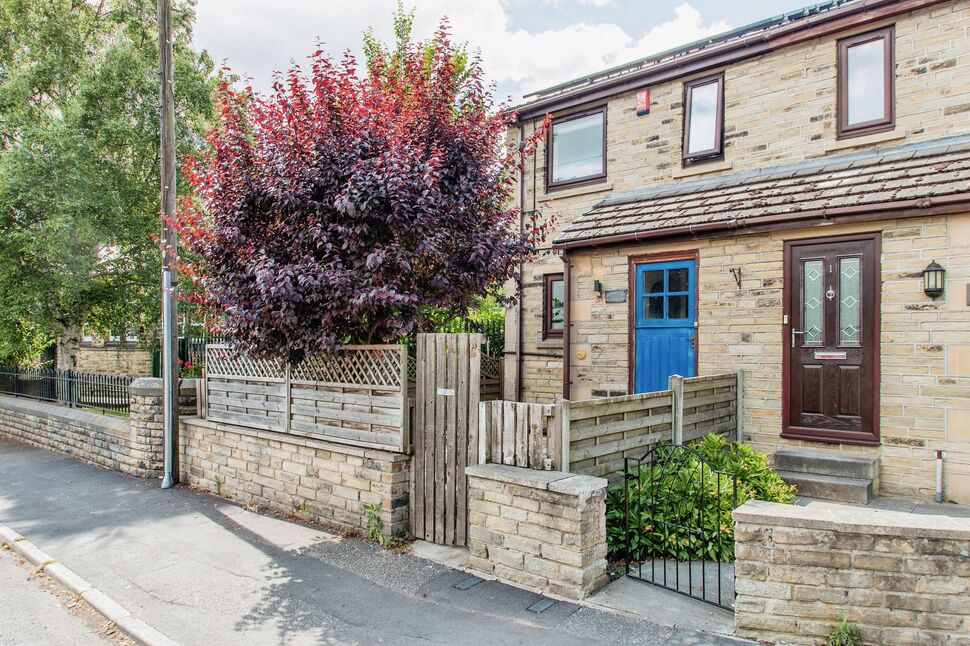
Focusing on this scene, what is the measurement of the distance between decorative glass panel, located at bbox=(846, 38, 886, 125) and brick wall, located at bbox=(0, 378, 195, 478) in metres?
10.6

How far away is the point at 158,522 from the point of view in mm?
7430

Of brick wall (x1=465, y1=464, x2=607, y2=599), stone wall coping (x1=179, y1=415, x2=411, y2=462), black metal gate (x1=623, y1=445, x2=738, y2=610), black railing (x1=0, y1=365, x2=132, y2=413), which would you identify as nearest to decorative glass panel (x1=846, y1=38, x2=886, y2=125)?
black metal gate (x1=623, y1=445, x2=738, y2=610)

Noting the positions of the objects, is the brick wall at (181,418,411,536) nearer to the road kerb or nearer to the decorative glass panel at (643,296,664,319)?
the road kerb

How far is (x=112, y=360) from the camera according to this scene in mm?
25062

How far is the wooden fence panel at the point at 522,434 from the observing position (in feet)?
17.1

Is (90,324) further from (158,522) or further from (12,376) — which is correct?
(158,522)

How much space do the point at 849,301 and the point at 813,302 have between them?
0.39 meters

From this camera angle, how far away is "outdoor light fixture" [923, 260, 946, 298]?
6.55 meters

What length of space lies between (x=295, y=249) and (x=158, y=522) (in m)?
3.82

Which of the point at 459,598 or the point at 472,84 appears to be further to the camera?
the point at 472,84

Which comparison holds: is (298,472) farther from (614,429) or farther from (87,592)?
(614,429)

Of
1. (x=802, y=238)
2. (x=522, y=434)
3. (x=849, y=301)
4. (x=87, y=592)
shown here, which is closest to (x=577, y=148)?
(x=802, y=238)

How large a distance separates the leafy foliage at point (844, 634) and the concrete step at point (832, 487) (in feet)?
9.90

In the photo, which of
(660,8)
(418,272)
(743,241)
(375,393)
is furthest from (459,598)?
(660,8)
